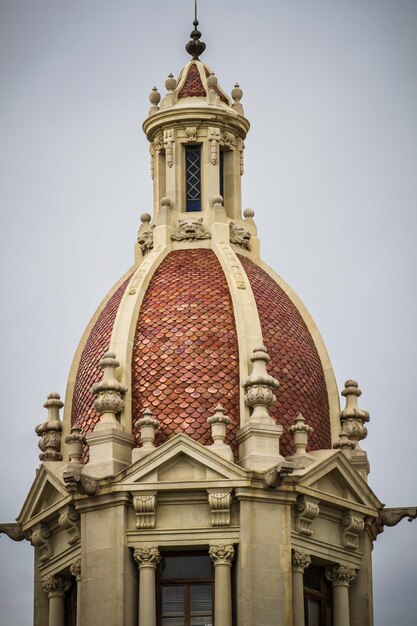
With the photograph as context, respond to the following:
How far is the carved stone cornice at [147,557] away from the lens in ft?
294

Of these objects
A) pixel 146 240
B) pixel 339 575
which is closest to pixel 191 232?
pixel 146 240

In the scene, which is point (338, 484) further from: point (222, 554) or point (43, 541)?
point (43, 541)

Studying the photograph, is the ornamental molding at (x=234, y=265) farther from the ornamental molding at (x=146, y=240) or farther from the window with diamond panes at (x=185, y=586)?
the window with diamond panes at (x=185, y=586)

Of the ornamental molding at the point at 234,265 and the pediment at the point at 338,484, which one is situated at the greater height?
the ornamental molding at the point at 234,265

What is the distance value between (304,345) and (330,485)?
517cm

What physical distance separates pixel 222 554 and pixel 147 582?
2292 millimetres

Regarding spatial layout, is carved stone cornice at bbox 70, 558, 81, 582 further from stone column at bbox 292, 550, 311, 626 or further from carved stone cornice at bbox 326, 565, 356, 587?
carved stone cornice at bbox 326, 565, 356, 587

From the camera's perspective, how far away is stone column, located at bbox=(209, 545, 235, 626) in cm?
8875

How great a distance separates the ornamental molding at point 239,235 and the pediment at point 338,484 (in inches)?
340

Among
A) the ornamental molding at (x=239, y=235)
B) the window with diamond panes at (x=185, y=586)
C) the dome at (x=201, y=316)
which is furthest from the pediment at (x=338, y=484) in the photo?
the ornamental molding at (x=239, y=235)

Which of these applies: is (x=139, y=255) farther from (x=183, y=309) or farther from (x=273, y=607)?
(x=273, y=607)

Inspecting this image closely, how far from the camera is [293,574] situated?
90.2 meters

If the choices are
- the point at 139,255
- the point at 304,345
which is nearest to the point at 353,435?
the point at 304,345

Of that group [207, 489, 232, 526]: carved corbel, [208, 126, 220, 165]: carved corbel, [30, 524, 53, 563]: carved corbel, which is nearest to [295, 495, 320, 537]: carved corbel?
[207, 489, 232, 526]: carved corbel
